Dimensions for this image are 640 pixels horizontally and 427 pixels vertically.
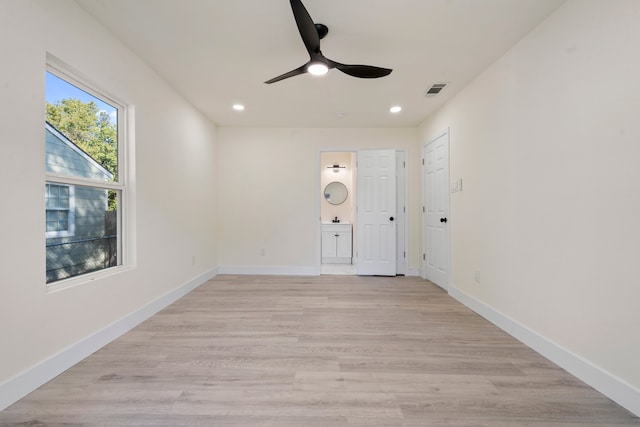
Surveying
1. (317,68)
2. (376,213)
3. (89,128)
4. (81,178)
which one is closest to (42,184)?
(81,178)

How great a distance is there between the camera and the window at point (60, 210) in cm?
188

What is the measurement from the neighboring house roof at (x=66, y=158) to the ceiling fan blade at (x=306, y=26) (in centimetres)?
176

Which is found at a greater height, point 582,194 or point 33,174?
point 33,174

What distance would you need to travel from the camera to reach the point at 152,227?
9.50 ft

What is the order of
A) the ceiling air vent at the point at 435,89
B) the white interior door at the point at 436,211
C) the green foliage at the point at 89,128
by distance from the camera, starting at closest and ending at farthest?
the green foliage at the point at 89,128 → the ceiling air vent at the point at 435,89 → the white interior door at the point at 436,211

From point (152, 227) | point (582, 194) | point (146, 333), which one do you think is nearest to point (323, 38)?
point (582, 194)

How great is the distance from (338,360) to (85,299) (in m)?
1.87

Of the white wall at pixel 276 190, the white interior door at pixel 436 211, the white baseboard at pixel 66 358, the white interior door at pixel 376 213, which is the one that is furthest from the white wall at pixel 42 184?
the white interior door at pixel 436 211

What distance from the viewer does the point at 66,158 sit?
201 centimetres

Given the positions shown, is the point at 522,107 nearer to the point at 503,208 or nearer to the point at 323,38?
the point at 503,208

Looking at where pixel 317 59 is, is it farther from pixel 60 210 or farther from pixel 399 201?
pixel 399 201

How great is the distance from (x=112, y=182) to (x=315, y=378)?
230 cm

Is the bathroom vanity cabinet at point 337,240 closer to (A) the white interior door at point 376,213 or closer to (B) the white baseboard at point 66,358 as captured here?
(A) the white interior door at point 376,213

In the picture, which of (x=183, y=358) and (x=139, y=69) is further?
(x=139, y=69)
